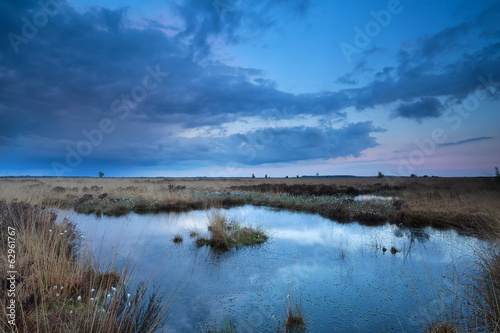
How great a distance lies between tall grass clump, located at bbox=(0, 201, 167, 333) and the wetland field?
33 mm

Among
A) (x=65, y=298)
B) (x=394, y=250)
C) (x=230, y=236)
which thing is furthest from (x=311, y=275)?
(x=65, y=298)

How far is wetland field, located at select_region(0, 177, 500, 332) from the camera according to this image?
15.1ft

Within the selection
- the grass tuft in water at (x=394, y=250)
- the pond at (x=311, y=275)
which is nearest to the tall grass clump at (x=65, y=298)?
the pond at (x=311, y=275)

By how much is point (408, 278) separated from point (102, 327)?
714 cm

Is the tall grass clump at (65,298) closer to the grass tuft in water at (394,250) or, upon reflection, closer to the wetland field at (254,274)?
the wetland field at (254,274)

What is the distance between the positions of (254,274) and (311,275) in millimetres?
1557

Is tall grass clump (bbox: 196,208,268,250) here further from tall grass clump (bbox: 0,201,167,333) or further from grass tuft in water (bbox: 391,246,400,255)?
grass tuft in water (bbox: 391,246,400,255)

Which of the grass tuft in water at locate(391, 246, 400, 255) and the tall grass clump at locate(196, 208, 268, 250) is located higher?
the tall grass clump at locate(196, 208, 268, 250)

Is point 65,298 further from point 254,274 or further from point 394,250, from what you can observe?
point 394,250

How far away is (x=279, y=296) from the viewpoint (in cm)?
Result: 625

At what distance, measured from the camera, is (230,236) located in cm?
1122

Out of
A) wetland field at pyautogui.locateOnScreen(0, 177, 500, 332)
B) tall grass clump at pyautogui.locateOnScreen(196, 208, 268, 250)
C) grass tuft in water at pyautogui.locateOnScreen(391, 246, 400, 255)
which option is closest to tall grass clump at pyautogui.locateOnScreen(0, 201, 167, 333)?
wetland field at pyautogui.locateOnScreen(0, 177, 500, 332)

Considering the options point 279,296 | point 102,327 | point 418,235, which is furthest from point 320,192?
point 102,327

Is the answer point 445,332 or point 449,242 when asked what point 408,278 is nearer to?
point 445,332
